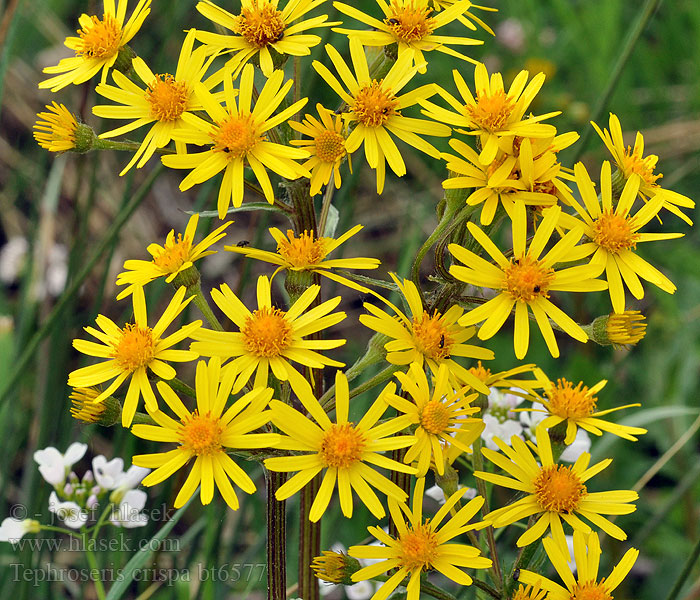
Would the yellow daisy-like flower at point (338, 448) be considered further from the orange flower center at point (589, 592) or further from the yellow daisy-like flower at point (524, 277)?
the orange flower center at point (589, 592)

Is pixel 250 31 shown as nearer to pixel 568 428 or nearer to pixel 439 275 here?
pixel 439 275

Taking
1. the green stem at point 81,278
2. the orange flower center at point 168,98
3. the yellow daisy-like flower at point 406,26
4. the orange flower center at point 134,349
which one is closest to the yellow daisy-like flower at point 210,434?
the orange flower center at point 134,349

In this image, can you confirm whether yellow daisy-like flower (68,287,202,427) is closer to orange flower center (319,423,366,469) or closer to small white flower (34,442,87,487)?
orange flower center (319,423,366,469)

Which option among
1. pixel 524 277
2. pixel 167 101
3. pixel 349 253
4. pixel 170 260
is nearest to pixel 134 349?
pixel 170 260

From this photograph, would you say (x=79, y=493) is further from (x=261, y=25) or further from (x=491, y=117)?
(x=491, y=117)

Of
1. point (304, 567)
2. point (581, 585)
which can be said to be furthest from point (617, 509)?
point (304, 567)

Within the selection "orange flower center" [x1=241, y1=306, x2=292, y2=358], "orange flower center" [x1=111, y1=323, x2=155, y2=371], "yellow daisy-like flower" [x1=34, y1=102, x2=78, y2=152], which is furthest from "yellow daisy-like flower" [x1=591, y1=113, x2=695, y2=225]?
"yellow daisy-like flower" [x1=34, y1=102, x2=78, y2=152]
